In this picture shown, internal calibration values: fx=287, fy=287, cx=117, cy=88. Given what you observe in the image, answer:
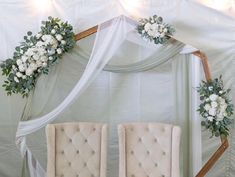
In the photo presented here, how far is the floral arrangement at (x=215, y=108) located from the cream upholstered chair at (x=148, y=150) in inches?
16.8

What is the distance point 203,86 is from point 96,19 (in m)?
1.28

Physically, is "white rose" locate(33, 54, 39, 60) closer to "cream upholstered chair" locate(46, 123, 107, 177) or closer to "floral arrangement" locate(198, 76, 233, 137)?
"cream upholstered chair" locate(46, 123, 107, 177)

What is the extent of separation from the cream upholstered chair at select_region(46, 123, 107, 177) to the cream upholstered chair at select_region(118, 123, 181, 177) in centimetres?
17

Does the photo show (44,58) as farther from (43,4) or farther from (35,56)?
(43,4)

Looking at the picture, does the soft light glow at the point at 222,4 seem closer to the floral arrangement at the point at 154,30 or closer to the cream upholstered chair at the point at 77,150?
the floral arrangement at the point at 154,30

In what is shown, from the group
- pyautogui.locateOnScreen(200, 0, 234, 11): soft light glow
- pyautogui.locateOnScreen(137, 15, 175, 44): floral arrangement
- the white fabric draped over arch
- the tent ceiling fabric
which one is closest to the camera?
the white fabric draped over arch

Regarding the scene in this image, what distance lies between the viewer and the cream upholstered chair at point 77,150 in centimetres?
241

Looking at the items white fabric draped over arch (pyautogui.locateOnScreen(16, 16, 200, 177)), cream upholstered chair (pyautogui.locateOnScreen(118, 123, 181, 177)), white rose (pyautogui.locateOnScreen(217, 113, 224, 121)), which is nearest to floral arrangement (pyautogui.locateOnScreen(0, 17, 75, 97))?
white fabric draped over arch (pyautogui.locateOnScreen(16, 16, 200, 177))

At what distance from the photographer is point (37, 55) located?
260cm

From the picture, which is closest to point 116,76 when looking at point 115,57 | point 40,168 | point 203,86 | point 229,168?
point 115,57

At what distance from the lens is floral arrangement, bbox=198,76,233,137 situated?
2633 millimetres

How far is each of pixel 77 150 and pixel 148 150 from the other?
61cm

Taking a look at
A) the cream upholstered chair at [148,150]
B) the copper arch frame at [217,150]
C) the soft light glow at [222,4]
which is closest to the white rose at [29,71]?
the copper arch frame at [217,150]

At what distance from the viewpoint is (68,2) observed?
3016 millimetres
